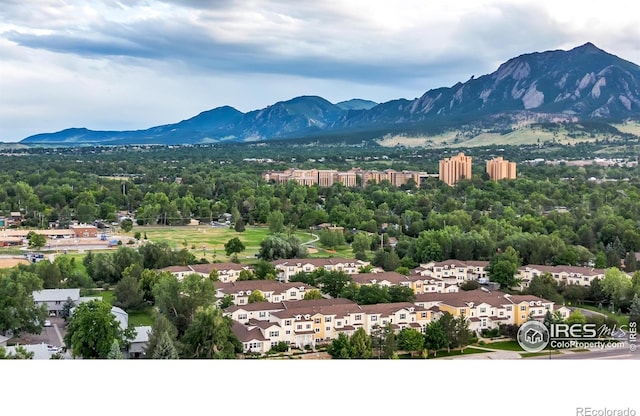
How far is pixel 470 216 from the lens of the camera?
1019 cm

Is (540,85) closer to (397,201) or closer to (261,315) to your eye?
(397,201)

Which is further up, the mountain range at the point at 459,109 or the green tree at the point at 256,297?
the mountain range at the point at 459,109

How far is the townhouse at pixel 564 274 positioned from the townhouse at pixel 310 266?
153 cm

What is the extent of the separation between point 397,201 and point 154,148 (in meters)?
18.9

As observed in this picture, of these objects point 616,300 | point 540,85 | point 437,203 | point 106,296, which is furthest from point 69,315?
point 540,85

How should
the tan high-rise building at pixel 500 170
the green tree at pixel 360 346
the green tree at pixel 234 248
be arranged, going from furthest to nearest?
the tan high-rise building at pixel 500 170 < the green tree at pixel 234 248 < the green tree at pixel 360 346

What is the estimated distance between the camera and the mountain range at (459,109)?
2245cm

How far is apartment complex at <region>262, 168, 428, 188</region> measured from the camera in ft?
51.8

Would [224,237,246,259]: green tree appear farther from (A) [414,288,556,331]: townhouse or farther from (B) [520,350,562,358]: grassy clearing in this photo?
(B) [520,350,562,358]: grassy clearing

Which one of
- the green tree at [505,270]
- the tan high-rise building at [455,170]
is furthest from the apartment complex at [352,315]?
the tan high-rise building at [455,170]

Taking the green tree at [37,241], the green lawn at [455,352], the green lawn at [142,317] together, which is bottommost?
the green lawn at [455,352]

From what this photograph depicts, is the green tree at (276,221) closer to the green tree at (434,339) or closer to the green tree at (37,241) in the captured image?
the green tree at (37,241)

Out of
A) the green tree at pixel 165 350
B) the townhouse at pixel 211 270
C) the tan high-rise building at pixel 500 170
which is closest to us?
Result: the green tree at pixel 165 350

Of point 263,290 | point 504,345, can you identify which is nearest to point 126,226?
Result: point 263,290
